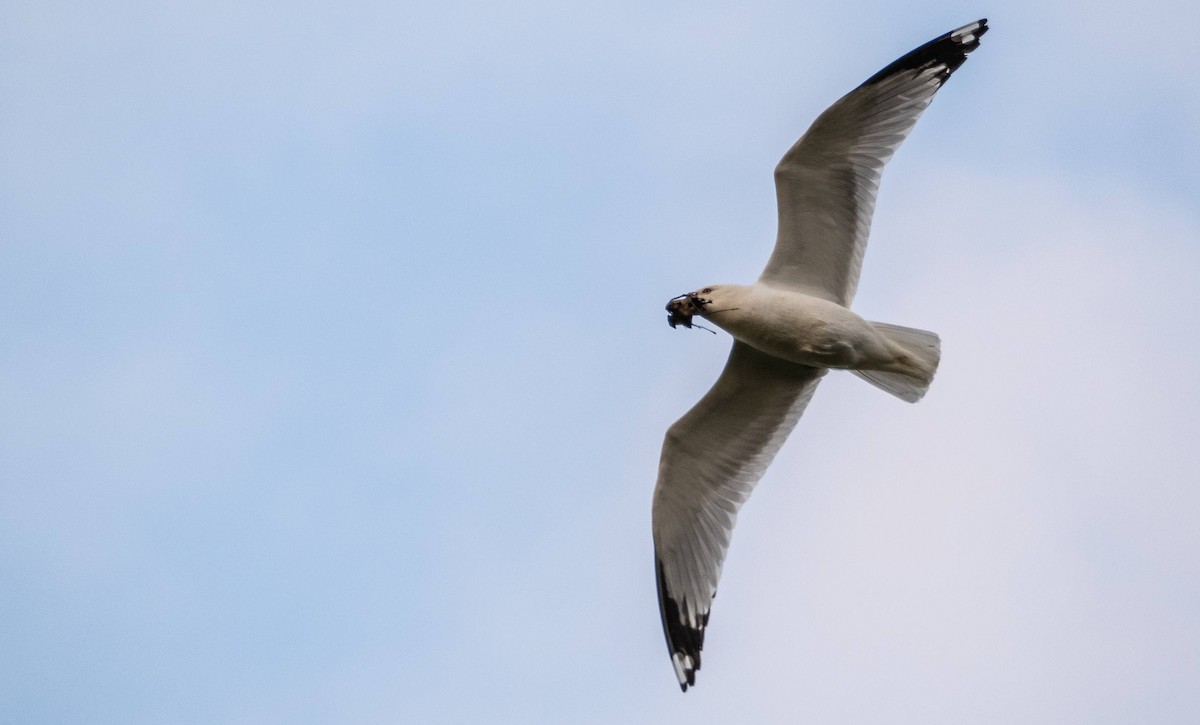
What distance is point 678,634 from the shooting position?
11609 millimetres

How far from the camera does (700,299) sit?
1098 cm

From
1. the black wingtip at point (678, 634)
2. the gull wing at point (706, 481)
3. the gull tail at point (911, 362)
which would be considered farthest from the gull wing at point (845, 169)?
the black wingtip at point (678, 634)

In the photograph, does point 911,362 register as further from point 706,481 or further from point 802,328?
point 706,481

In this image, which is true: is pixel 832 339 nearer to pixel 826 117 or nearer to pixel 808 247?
pixel 808 247

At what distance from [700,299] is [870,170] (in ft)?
4.77

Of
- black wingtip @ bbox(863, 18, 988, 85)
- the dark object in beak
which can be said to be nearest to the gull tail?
the dark object in beak

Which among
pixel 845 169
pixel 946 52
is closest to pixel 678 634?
pixel 845 169

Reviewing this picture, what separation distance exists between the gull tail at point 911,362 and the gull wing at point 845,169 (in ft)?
1.52

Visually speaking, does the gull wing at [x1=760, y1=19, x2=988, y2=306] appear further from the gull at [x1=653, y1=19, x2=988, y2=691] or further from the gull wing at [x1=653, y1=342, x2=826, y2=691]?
the gull wing at [x1=653, y1=342, x2=826, y2=691]

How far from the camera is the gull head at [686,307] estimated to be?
10961 mm

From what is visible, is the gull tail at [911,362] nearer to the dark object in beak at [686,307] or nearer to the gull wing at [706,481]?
the gull wing at [706,481]

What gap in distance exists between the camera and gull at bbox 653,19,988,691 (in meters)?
10.9

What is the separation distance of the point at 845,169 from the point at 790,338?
123cm

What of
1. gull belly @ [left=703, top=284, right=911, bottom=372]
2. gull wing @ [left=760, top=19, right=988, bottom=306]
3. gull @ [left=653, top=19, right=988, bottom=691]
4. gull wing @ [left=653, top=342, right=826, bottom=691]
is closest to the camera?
gull belly @ [left=703, top=284, right=911, bottom=372]
